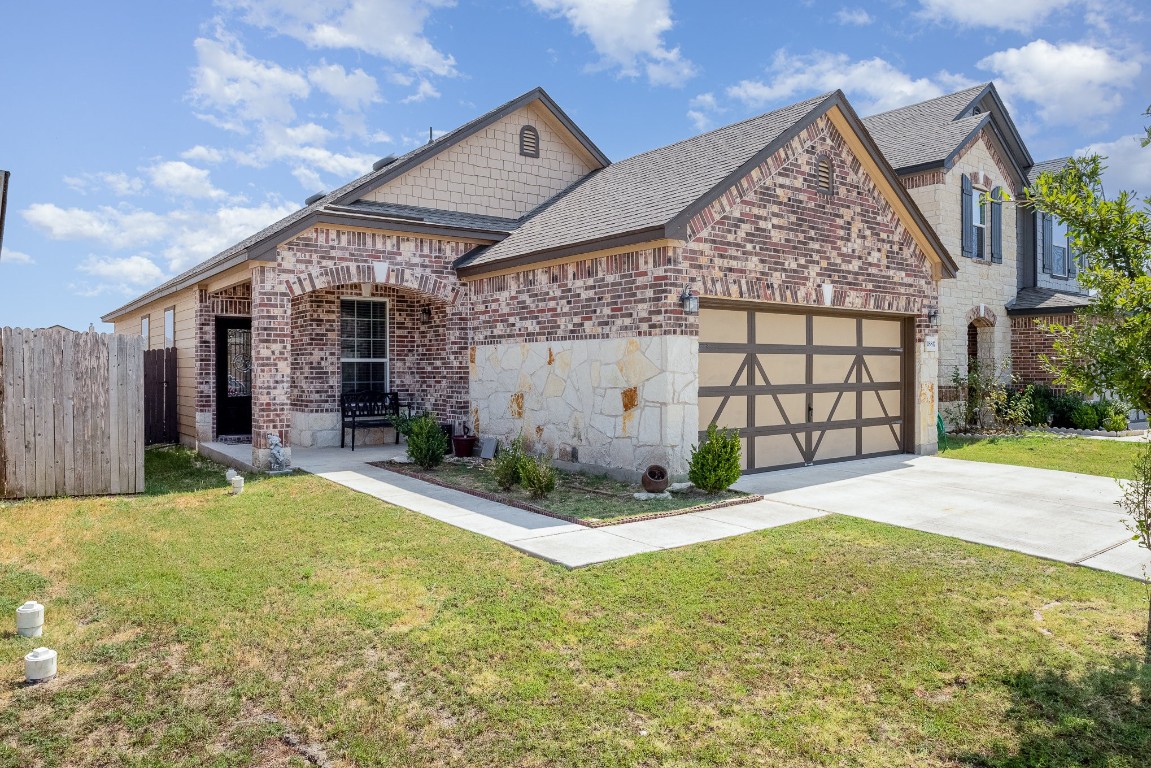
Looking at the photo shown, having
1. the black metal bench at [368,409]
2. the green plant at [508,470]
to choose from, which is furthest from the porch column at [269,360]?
the green plant at [508,470]

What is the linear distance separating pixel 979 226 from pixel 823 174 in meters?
10.1

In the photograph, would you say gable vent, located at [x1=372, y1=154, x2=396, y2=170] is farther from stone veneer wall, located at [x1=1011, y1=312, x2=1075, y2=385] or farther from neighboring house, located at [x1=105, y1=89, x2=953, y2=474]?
stone veneer wall, located at [x1=1011, y1=312, x2=1075, y2=385]

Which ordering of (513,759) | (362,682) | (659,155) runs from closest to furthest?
(513,759) → (362,682) → (659,155)

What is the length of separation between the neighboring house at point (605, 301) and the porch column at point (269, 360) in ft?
0.10

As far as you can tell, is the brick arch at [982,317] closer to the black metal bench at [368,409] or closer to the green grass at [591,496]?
the green grass at [591,496]

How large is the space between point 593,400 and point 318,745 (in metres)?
7.44

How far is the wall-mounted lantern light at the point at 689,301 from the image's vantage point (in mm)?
9656

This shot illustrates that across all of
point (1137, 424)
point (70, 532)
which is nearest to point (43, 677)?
point (70, 532)

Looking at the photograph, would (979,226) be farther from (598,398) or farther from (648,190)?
(598,398)

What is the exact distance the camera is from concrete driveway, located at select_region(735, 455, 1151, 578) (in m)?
7.08

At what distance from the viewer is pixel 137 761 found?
347 cm

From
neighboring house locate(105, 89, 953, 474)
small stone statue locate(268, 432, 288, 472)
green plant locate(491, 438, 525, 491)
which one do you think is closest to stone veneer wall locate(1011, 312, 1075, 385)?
Result: neighboring house locate(105, 89, 953, 474)

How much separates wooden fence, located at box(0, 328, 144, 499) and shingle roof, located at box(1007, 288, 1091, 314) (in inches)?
796

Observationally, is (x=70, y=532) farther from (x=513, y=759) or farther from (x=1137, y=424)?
(x=1137, y=424)
